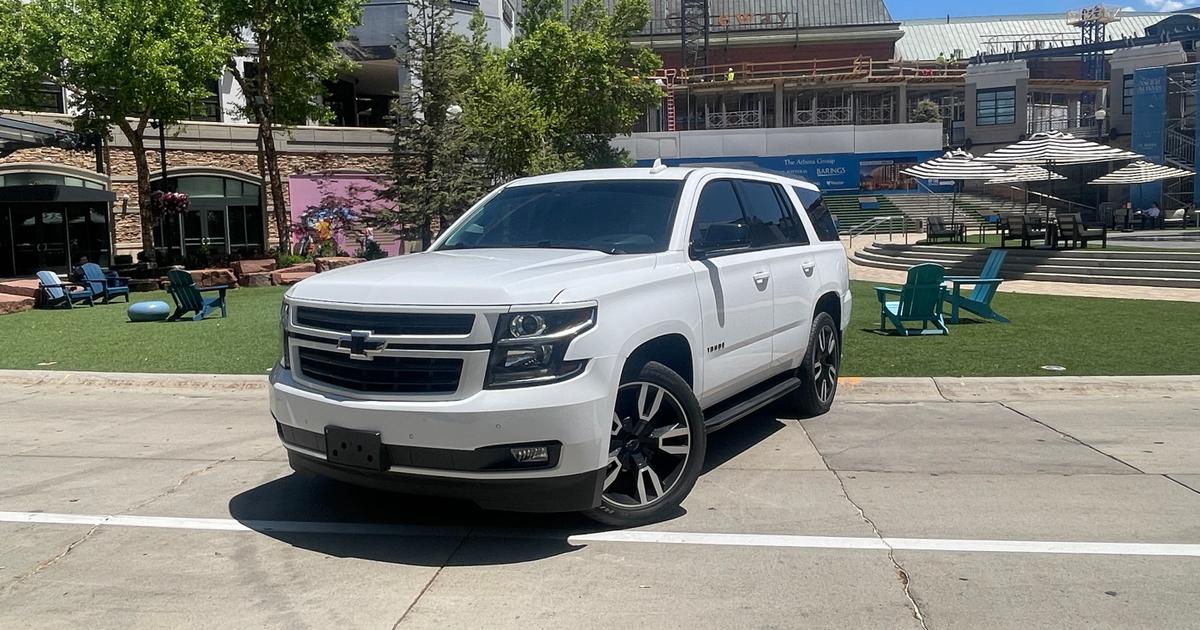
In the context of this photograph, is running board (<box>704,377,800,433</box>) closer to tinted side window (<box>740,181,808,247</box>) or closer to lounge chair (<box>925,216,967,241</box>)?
tinted side window (<box>740,181,808,247</box>)

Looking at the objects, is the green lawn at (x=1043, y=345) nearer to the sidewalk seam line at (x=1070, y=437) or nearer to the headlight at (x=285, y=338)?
the sidewalk seam line at (x=1070, y=437)

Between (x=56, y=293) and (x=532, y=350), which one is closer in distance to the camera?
(x=532, y=350)

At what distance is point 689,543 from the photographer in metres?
4.82

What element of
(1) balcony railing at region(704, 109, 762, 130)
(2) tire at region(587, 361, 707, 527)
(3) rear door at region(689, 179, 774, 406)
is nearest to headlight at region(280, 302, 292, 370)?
(2) tire at region(587, 361, 707, 527)

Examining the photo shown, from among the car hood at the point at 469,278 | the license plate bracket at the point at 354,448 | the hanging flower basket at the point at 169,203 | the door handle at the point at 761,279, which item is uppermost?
the hanging flower basket at the point at 169,203

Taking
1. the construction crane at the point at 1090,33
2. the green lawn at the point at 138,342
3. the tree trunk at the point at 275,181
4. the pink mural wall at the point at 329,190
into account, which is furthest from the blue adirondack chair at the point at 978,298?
the construction crane at the point at 1090,33

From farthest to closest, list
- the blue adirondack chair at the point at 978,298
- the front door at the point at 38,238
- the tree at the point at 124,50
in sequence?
the front door at the point at 38,238 < the tree at the point at 124,50 < the blue adirondack chair at the point at 978,298

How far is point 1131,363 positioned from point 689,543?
7.48 m

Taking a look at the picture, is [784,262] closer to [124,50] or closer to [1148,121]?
[124,50]

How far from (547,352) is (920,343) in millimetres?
8367

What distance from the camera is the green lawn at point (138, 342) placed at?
1101cm

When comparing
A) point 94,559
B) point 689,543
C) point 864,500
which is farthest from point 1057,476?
point 94,559

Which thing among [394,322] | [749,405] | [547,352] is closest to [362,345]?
[394,322]

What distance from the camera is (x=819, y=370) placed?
25.4 ft
